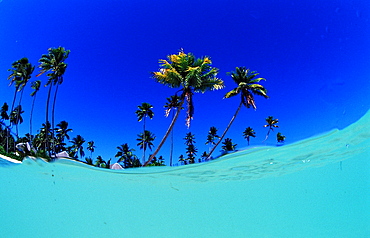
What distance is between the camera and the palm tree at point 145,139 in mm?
1484

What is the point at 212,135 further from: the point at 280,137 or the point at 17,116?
the point at 17,116

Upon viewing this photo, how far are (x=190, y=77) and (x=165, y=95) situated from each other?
0.80ft

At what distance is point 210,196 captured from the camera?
2525 mm

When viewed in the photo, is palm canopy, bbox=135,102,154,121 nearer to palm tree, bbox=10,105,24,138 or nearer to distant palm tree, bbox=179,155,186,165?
distant palm tree, bbox=179,155,186,165

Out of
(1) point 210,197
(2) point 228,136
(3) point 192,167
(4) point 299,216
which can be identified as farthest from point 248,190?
(2) point 228,136

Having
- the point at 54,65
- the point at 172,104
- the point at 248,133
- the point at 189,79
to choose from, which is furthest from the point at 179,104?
the point at 54,65

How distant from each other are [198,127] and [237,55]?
0.66 m

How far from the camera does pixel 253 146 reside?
1.51 m

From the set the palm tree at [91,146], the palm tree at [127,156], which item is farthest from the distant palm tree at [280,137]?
the palm tree at [91,146]

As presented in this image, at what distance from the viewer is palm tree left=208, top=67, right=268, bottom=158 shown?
1398mm

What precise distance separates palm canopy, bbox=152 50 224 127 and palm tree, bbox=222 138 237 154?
12.8 inches

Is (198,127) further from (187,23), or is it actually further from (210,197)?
(210,197)

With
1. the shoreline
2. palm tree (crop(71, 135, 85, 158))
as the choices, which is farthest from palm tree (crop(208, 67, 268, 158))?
the shoreline

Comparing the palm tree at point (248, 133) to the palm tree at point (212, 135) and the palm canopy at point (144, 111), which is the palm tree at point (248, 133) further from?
the palm canopy at point (144, 111)
